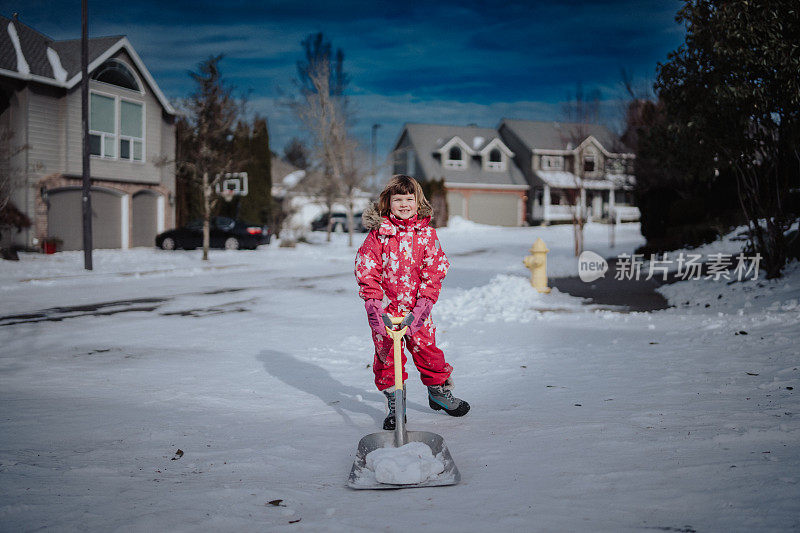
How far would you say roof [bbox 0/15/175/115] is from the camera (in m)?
21.0

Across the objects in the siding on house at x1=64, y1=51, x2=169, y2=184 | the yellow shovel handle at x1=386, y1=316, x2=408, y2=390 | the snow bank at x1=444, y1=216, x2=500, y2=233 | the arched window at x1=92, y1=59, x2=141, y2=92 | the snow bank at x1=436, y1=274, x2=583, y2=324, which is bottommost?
the snow bank at x1=436, y1=274, x2=583, y2=324

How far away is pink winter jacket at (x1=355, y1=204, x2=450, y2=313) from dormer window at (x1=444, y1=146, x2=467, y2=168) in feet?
137

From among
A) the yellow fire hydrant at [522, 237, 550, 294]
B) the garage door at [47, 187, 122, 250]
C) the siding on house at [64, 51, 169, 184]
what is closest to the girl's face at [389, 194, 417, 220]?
the yellow fire hydrant at [522, 237, 550, 294]

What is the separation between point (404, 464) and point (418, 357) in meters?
1.16

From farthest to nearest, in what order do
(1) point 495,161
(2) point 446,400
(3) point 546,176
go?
1. (1) point 495,161
2. (3) point 546,176
3. (2) point 446,400

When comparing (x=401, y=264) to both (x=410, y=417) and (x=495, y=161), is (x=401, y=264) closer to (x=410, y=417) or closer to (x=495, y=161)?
(x=410, y=417)

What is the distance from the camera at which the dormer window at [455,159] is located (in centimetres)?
4531

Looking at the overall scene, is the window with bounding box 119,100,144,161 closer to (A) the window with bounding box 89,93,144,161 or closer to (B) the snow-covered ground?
(A) the window with bounding box 89,93,144,161

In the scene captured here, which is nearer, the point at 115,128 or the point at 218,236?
the point at 115,128

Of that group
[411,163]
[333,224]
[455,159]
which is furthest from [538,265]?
[411,163]

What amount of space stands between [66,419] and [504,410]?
10.7 feet

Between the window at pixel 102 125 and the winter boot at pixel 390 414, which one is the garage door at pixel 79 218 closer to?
the window at pixel 102 125

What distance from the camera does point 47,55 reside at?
2323 cm

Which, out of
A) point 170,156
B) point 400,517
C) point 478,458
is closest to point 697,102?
point 478,458
